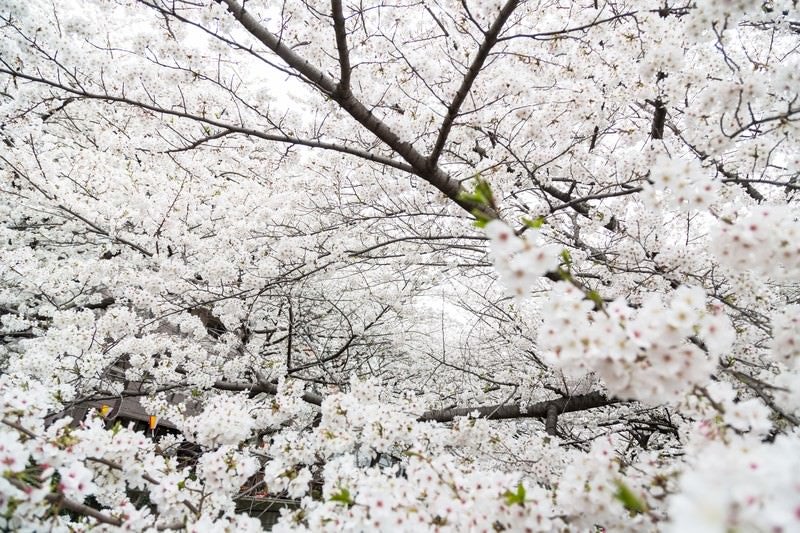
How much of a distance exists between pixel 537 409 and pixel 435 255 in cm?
256

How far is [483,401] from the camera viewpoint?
8.05 meters

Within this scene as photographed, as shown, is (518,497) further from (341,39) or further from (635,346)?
(341,39)

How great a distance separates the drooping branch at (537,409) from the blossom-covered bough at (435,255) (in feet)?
0.13

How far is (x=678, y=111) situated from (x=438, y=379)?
6.69 metres

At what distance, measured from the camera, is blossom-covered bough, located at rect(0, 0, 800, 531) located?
161 centimetres

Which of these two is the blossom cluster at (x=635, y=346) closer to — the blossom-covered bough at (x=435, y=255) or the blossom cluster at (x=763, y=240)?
the blossom-covered bough at (x=435, y=255)

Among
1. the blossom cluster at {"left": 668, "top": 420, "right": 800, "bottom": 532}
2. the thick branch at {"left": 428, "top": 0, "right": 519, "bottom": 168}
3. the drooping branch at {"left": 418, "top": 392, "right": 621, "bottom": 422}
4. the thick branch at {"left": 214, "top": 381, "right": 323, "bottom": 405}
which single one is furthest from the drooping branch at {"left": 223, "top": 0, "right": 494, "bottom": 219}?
the thick branch at {"left": 214, "top": 381, "right": 323, "bottom": 405}

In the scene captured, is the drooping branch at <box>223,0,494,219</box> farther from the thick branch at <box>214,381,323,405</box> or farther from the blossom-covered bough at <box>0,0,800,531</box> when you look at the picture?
the thick branch at <box>214,381,323,405</box>

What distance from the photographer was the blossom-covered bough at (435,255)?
161cm

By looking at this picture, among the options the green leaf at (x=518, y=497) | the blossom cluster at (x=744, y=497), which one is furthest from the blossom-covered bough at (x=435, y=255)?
the green leaf at (x=518, y=497)

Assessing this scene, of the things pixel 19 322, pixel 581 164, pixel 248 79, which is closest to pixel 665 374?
pixel 581 164

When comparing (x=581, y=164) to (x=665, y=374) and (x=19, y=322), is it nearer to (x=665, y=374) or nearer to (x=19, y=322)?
(x=665, y=374)

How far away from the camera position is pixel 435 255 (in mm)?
6234

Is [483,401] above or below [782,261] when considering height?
above
